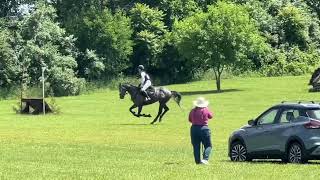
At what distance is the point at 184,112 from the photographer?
54.0 metres

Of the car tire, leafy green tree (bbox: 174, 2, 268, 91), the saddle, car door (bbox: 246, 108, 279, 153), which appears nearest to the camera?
the car tire

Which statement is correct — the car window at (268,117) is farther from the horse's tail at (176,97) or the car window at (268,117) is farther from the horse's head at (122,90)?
the horse's tail at (176,97)

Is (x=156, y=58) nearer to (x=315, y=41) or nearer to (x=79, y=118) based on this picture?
(x=315, y=41)

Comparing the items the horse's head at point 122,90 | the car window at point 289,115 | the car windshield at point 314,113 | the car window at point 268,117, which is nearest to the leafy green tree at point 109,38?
the horse's head at point 122,90

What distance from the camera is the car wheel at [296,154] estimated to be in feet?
68.7

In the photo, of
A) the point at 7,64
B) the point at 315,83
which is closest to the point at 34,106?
the point at 315,83

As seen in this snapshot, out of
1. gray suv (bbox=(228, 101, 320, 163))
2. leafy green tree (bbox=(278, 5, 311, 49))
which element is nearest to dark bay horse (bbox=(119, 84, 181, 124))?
gray suv (bbox=(228, 101, 320, 163))

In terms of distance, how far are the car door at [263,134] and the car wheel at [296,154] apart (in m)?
0.74

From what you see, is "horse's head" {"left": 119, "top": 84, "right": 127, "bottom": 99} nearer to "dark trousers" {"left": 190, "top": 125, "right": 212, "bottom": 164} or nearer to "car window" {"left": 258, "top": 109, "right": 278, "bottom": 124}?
"car window" {"left": 258, "top": 109, "right": 278, "bottom": 124}

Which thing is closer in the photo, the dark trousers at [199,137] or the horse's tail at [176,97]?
the dark trousers at [199,137]

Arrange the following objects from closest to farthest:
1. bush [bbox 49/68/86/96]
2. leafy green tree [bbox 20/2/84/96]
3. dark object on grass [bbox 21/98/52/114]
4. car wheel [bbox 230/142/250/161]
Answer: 1. car wheel [bbox 230/142/250/161]
2. dark object on grass [bbox 21/98/52/114]
3. bush [bbox 49/68/86/96]
4. leafy green tree [bbox 20/2/84/96]

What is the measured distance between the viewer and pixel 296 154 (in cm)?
2123

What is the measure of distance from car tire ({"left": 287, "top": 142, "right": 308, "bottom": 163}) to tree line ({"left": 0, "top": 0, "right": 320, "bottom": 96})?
56906 millimetres

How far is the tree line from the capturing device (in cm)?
7950
